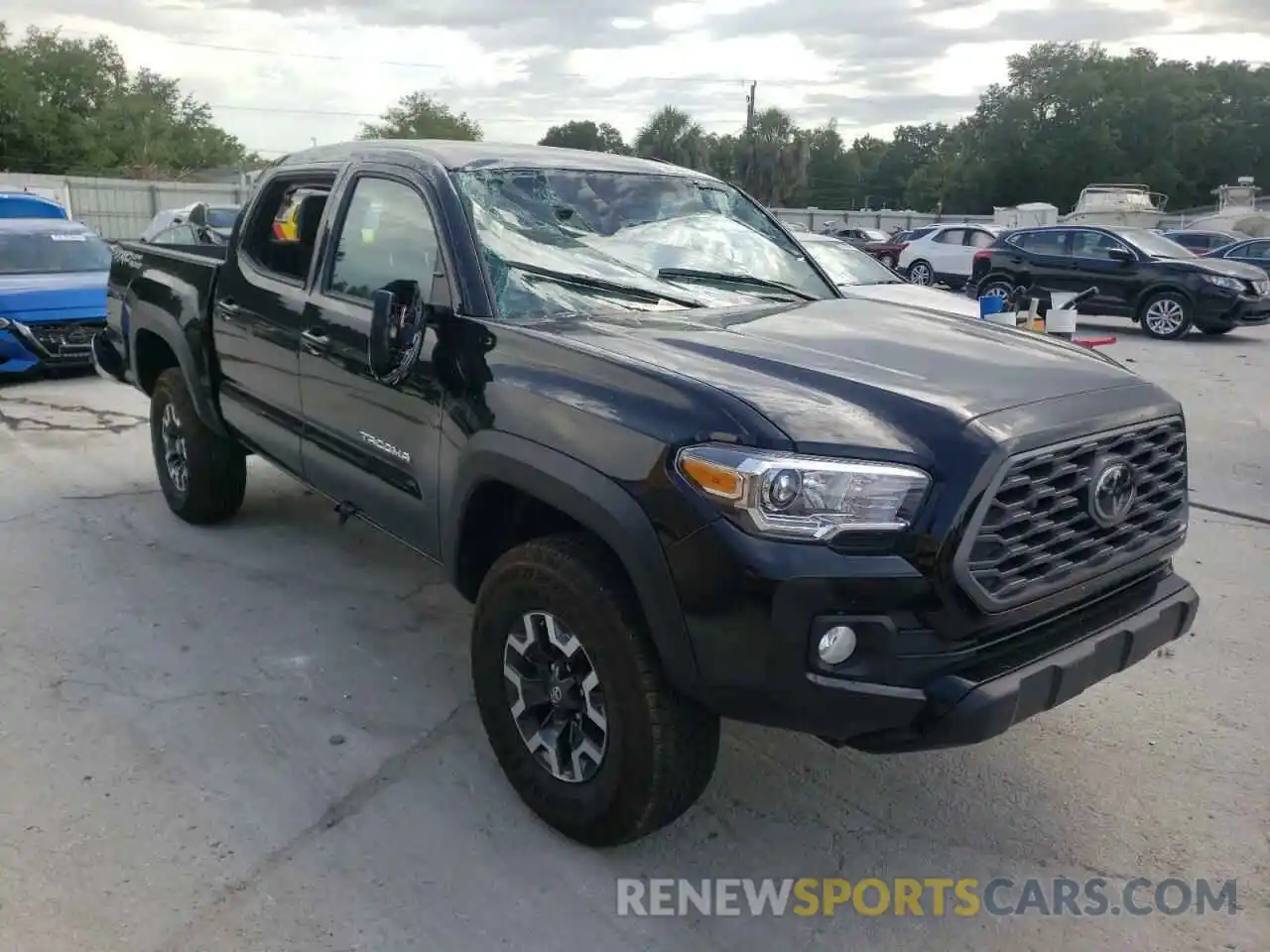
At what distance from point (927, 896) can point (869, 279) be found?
7827 mm

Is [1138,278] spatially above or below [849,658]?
above

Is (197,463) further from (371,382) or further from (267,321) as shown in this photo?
(371,382)

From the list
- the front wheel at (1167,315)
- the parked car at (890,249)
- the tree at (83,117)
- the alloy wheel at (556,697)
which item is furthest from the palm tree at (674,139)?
the alloy wheel at (556,697)

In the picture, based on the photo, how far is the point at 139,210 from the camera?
28.0 meters

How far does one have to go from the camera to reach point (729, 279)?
3.92 meters

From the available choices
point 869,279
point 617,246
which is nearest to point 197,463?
point 617,246

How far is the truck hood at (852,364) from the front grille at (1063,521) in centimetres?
17

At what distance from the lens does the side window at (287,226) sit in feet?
14.1

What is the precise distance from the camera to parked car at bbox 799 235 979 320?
919 cm

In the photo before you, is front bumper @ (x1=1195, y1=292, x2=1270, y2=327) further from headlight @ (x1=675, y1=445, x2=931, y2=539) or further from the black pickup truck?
headlight @ (x1=675, y1=445, x2=931, y2=539)

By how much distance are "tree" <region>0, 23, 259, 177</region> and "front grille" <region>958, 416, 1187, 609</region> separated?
49.9 m

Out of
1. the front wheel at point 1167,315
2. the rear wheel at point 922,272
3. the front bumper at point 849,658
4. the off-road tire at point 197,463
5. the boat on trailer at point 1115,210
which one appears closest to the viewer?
the front bumper at point 849,658

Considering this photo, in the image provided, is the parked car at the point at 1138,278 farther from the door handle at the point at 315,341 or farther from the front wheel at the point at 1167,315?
the door handle at the point at 315,341

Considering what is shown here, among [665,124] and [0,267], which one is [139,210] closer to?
[0,267]
